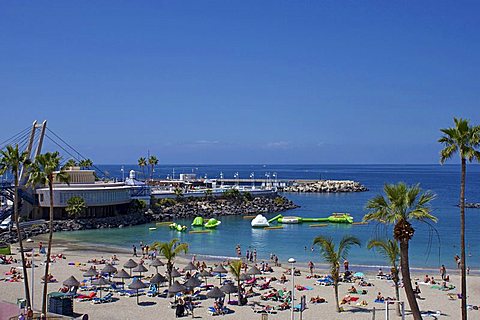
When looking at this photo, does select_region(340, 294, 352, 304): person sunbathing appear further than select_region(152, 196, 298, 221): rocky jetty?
No

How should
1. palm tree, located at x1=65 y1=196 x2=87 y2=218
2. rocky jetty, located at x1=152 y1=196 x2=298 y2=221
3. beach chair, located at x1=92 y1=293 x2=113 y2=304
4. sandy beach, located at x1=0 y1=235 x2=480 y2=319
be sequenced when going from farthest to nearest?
rocky jetty, located at x1=152 y1=196 x2=298 y2=221 → palm tree, located at x1=65 y1=196 x2=87 y2=218 → beach chair, located at x1=92 y1=293 x2=113 y2=304 → sandy beach, located at x1=0 y1=235 x2=480 y2=319

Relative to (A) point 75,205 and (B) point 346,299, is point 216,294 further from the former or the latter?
(A) point 75,205

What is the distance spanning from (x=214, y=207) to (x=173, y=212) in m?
9.19

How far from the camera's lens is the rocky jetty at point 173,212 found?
69.6 metres

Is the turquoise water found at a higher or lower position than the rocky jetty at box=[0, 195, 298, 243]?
lower

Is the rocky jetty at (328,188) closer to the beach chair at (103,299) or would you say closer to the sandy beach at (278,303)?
the sandy beach at (278,303)

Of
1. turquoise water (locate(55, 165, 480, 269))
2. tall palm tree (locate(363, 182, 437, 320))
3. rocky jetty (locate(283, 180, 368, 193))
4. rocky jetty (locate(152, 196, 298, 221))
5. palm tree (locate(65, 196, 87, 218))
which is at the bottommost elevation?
turquoise water (locate(55, 165, 480, 269))

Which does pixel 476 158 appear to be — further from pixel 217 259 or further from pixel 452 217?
pixel 452 217

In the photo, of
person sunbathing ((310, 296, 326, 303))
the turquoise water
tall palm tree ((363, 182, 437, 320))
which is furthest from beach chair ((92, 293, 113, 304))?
the turquoise water

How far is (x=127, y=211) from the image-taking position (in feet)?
270

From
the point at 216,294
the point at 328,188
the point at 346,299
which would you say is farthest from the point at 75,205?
the point at 328,188

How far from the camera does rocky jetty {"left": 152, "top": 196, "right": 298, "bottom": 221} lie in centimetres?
8800

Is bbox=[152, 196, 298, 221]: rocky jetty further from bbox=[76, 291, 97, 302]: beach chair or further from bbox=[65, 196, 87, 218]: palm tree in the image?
bbox=[76, 291, 97, 302]: beach chair

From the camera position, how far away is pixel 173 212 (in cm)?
8831
